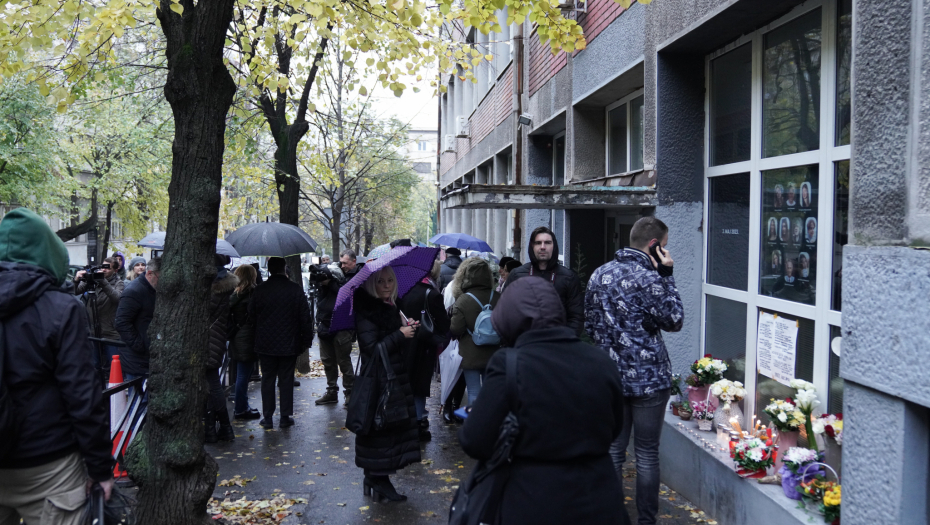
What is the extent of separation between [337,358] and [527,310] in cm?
654

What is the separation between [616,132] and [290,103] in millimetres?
6499

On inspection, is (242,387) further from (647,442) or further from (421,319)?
(647,442)

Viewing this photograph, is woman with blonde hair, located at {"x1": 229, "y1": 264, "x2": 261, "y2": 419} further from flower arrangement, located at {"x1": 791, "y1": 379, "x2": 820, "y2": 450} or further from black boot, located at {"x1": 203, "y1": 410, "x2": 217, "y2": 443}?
flower arrangement, located at {"x1": 791, "y1": 379, "x2": 820, "y2": 450}

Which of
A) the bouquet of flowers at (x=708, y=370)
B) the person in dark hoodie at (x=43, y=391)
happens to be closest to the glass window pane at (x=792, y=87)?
the bouquet of flowers at (x=708, y=370)

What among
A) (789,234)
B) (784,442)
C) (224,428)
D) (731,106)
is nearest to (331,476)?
(224,428)

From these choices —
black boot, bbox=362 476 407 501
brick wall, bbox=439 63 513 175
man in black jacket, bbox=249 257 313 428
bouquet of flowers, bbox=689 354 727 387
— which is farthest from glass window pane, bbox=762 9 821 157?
brick wall, bbox=439 63 513 175

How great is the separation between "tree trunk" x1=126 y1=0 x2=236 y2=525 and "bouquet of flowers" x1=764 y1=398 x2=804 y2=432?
3586mm

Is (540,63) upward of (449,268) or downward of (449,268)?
upward

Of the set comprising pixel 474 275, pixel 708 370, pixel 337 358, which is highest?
pixel 474 275

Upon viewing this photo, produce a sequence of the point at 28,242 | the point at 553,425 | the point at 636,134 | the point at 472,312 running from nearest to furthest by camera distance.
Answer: the point at 553,425 → the point at 28,242 → the point at 472,312 → the point at 636,134

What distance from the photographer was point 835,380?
176 inches

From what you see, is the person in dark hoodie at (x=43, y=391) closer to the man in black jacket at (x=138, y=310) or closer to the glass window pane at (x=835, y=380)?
the man in black jacket at (x=138, y=310)

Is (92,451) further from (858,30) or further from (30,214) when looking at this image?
(858,30)

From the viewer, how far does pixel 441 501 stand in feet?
18.5
